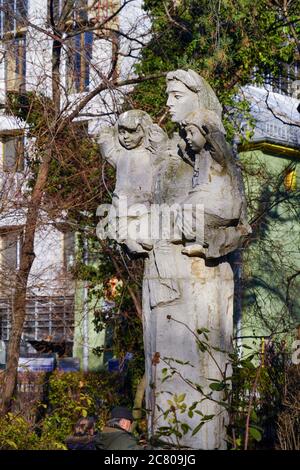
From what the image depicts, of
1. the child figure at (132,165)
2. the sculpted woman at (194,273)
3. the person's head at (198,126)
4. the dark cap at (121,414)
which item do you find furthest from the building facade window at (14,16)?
the person's head at (198,126)

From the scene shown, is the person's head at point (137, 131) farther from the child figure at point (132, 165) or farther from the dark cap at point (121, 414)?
the dark cap at point (121, 414)

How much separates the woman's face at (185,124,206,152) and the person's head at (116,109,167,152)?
20.8 inches

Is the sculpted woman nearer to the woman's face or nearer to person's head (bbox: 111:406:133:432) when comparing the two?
the woman's face

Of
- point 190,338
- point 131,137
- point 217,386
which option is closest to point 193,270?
point 190,338

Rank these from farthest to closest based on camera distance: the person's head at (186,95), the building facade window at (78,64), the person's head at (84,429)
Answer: the building facade window at (78,64), the person's head at (84,429), the person's head at (186,95)

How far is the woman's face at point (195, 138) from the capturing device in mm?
6801

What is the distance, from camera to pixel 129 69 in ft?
50.1

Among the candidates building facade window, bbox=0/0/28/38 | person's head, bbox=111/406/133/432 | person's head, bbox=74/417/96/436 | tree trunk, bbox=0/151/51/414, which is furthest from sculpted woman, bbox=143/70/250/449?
building facade window, bbox=0/0/28/38

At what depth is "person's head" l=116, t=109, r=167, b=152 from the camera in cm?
736

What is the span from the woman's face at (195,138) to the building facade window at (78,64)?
6715mm

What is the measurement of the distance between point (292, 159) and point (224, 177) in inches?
565

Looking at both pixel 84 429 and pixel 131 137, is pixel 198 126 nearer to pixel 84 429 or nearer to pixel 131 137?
pixel 131 137
